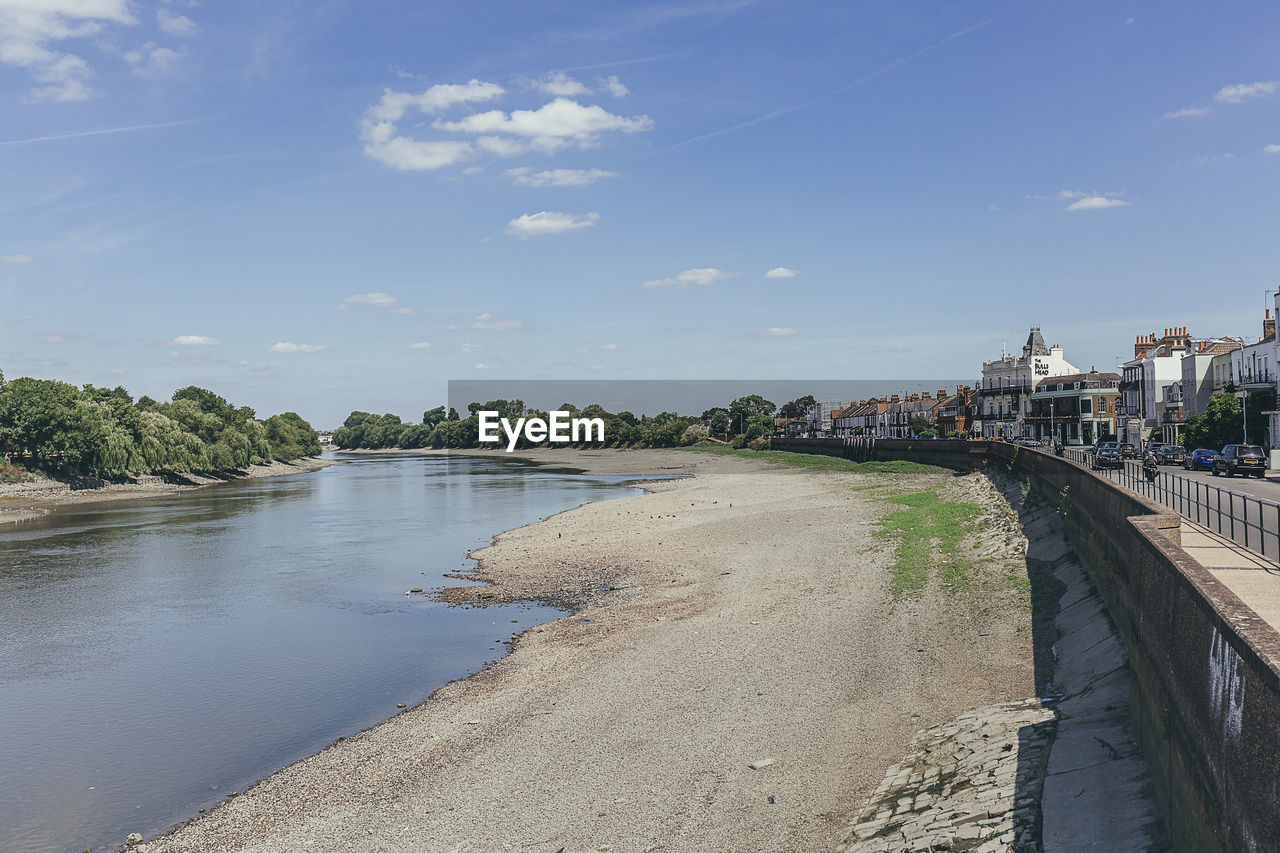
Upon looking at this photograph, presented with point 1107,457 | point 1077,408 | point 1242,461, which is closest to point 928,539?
point 1242,461

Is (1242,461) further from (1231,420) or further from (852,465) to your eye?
(852,465)

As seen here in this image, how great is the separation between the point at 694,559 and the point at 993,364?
427 feet

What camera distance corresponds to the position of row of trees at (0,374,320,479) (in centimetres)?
9838

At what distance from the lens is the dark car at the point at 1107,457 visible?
171 ft

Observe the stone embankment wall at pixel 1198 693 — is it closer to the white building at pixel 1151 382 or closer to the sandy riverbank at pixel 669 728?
the sandy riverbank at pixel 669 728

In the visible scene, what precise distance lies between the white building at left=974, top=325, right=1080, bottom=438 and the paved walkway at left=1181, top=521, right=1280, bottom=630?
122 m

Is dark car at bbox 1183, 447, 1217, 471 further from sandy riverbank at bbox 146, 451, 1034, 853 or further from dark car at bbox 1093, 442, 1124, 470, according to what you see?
sandy riverbank at bbox 146, 451, 1034, 853

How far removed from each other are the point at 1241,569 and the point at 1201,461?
4405 centimetres

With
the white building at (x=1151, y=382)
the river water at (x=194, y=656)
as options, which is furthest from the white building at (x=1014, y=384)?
the river water at (x=194, y=656)

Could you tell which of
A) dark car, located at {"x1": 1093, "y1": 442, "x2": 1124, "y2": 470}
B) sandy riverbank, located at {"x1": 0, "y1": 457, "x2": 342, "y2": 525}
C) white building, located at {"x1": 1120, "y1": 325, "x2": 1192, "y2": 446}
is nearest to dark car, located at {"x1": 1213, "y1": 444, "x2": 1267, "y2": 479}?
dark car, located at {"x1": 1093, "y1": 442, "x2": 1124, "y2": 470}

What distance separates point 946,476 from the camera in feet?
259

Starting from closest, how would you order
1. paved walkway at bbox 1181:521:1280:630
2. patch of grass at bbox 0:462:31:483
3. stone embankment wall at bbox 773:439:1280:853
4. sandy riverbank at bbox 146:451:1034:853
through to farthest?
stone embankment wall at bbox 773:439:1280:853 < paved walkway at bbox 1181:521:1280:630 < sandy riverbank at bbox 146:451:1034:853 < patch of grass at bbox 0:462:31:483

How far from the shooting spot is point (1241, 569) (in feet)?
55.9

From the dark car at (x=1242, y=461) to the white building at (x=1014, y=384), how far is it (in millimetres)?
89171
